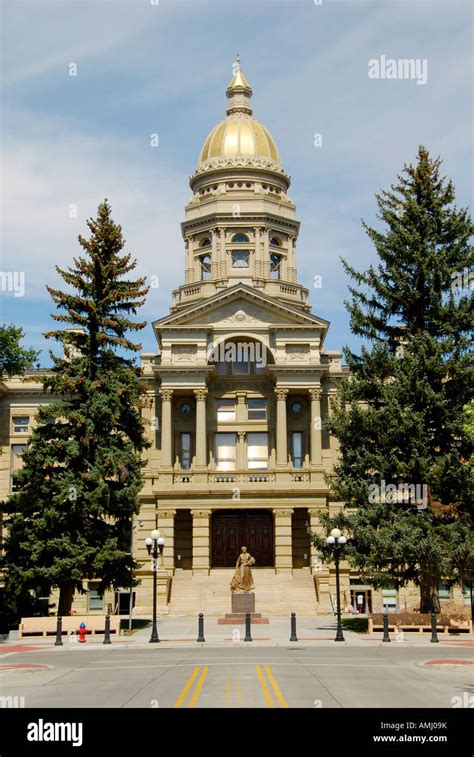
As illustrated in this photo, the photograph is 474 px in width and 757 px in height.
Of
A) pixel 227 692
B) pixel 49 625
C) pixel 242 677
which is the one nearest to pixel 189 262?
pixel 49 625

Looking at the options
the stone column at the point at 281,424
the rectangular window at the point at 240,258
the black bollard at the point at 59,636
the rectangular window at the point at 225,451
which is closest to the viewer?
the black bollard at the point at 59,636

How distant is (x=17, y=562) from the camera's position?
1631 inches

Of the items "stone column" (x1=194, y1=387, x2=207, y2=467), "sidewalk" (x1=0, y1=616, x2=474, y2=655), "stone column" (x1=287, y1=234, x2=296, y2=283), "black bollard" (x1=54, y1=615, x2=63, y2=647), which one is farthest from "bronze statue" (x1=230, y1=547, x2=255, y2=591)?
"stone column" (x1=287, y1=234, x2=296, y2=283)

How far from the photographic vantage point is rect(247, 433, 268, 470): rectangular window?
5925cm

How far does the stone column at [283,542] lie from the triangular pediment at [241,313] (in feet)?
38.5

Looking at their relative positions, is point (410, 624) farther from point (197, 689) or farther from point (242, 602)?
point (197, 689)

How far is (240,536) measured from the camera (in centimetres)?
5703

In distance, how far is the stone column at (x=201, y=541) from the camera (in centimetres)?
5409

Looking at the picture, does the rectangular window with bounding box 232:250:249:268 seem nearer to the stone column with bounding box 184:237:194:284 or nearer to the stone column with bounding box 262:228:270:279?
the stone column with bounding box 262:228:270:279

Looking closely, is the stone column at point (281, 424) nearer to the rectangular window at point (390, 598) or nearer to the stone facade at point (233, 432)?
the stone facade at point (233, 432)

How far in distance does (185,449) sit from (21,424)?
36.1ft

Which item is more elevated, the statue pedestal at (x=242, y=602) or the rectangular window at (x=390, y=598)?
the statue pedestal at (x=242, y=602)

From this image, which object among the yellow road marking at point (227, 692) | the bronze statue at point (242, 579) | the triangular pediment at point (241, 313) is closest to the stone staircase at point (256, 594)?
the bronze statue at point (242, 579)
